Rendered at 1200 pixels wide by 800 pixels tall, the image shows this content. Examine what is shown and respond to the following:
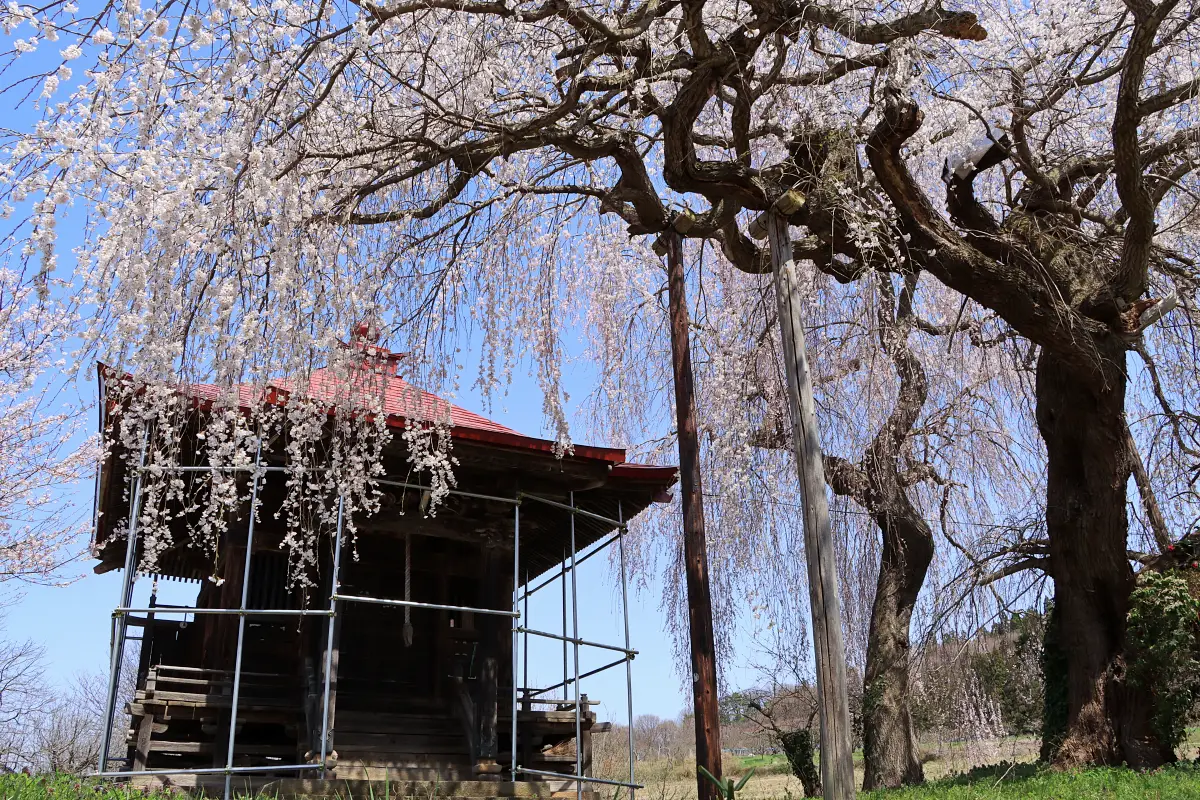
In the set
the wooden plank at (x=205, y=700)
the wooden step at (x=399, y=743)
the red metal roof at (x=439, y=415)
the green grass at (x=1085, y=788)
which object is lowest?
the green grass at (x=1085, y=788)

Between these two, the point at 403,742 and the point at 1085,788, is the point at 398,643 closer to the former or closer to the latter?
the point at 403,742

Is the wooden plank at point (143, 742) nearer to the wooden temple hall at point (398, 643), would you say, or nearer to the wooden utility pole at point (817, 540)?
the wooden temple hall at point (398, 643)

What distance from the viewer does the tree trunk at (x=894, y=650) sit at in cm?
1166

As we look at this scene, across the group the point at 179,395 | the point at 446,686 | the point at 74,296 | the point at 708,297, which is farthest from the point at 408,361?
the point at 708,297

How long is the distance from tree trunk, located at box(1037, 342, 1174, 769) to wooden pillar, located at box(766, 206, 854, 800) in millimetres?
3987

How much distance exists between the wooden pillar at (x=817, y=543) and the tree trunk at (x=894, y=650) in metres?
5.46

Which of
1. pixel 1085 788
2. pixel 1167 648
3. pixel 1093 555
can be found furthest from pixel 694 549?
pixel 1167 648

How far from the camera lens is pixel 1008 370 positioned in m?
11.5

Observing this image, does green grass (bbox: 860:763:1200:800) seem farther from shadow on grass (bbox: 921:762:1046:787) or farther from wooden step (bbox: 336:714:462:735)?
wooden step (bbox: 336:714:462:735)

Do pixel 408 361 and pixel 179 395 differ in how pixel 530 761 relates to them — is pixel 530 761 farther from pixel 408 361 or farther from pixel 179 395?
pixel 179 395

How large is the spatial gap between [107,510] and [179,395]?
577 cm

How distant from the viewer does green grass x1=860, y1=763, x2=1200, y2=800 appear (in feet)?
22.4

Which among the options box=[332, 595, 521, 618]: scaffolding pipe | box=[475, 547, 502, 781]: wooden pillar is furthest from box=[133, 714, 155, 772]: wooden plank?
box=[475, 547, 502, 781]: wooden pillar

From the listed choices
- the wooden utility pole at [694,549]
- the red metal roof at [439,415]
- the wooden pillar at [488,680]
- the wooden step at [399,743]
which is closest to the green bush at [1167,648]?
the wooden utility pole at [694,549]
